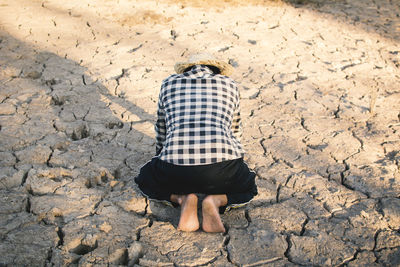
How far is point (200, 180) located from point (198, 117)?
0.35 m

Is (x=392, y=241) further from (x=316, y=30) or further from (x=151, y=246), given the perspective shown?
(x=316, y=30)

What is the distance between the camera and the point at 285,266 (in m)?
1.84

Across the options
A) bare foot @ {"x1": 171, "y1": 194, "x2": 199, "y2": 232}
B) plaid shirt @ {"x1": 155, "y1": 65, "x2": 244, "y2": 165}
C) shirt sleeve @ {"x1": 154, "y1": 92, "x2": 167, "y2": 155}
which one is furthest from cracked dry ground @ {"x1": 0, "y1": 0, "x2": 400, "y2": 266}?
plaid shirt @ {"x1": 155, "y1": 65, "x2": 244, "y2": 165}

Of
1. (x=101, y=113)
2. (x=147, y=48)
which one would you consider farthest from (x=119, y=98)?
(x=147, y=48)

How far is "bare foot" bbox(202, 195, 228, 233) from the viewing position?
Answer: 1.95m

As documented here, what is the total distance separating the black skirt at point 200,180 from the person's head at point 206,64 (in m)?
0.59

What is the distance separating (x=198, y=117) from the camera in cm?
197

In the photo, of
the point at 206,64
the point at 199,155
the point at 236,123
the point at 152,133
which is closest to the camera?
the point at 199,155

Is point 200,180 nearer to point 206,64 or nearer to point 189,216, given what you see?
point 189,216

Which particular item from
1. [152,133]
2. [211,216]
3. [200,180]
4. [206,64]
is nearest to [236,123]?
[206,64]

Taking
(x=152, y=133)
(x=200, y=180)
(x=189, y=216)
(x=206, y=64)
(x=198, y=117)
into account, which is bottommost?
(x=152, y=133)

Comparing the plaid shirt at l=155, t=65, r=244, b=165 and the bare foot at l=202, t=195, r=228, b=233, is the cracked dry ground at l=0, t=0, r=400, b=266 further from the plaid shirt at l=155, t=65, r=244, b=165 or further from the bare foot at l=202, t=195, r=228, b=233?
the plaid shirt at l=155, t=65, r=244, b=165

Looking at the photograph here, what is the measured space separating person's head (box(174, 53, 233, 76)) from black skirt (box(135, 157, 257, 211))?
594 millimetres

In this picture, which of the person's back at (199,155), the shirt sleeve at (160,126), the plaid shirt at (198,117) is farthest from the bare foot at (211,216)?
the shirt sleeve at (160,126)
